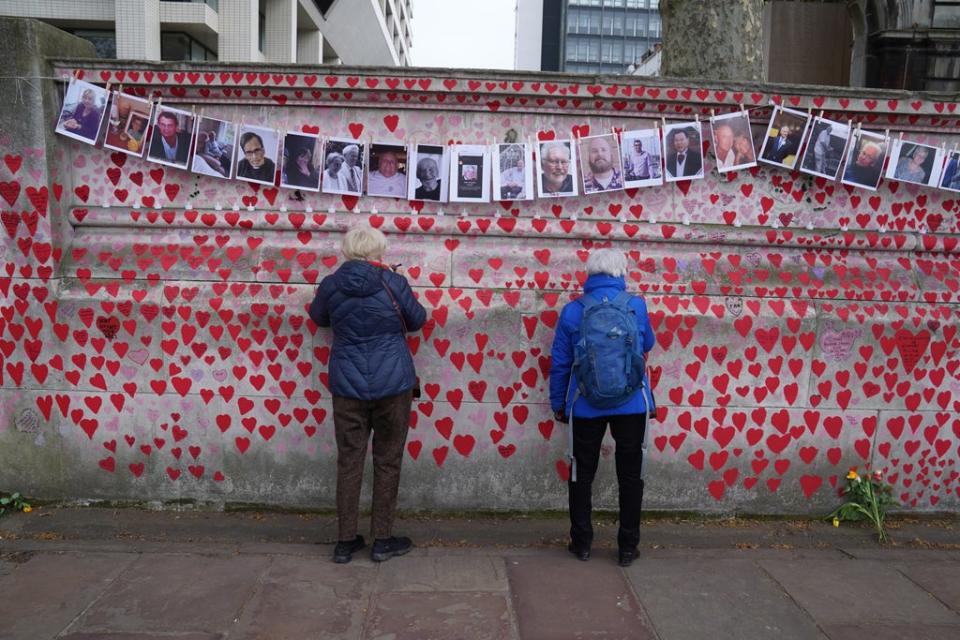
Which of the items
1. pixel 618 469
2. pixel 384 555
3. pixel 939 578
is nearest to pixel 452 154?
pixel 618 469

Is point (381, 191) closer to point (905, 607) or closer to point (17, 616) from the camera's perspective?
point (17, 616)

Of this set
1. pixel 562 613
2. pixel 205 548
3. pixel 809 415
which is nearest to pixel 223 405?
pixel 205 548

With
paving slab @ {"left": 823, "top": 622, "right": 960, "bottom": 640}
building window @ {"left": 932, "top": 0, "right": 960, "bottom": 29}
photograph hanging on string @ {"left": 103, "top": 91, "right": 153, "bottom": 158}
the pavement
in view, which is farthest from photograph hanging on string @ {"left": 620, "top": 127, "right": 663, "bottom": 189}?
building window @ {"left": 932, "top": 0, "right": 960, "bottom": 29}

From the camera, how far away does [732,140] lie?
4.63 meters

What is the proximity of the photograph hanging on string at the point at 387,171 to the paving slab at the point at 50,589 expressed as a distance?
2509 millimetres

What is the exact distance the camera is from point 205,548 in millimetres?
4152

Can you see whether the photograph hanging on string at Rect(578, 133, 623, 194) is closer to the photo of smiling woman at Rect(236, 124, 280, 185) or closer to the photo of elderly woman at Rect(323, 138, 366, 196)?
the photo of elderly woman at Rect(323, 138, 366, 196)

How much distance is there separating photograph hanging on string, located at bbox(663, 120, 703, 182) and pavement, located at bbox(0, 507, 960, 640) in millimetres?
2178

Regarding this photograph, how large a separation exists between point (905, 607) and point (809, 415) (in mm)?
1284

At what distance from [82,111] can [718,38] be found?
456cm

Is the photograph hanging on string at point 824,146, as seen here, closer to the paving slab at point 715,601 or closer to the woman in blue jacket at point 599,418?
the woman in blue jacket at point 599,418

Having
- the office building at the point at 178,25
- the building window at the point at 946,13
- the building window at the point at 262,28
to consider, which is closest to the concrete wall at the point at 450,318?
the building window at the point at 946,13

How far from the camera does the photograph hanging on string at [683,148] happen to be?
4629mm

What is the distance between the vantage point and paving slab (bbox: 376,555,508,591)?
12.3 feet
